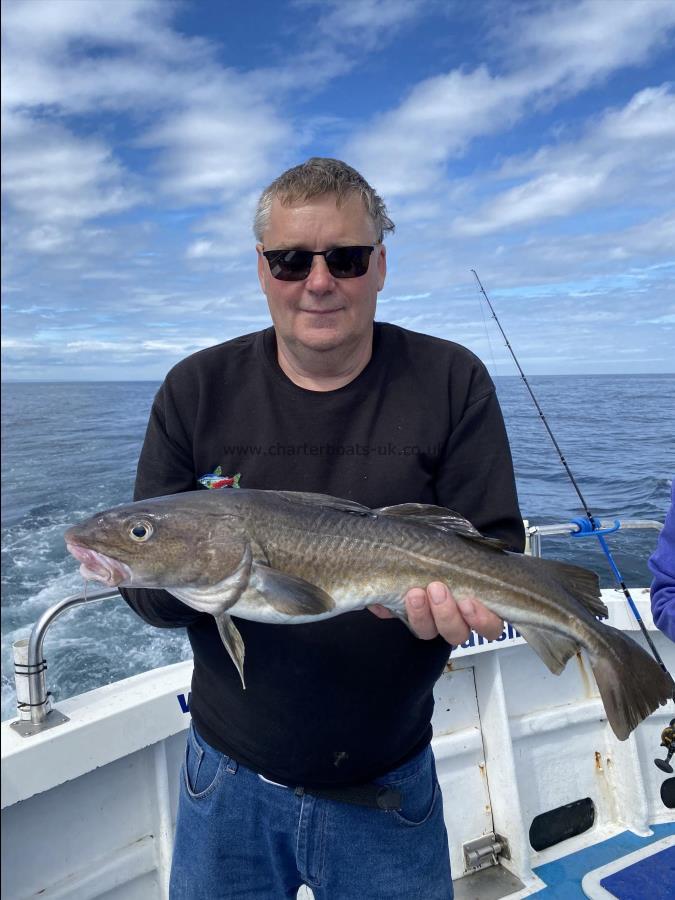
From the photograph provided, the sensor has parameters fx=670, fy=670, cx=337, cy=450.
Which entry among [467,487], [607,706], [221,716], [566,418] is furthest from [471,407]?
[566,418]

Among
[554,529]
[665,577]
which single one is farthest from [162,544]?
[554,529]

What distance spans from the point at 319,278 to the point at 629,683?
197 cm

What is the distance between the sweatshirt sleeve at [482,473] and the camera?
271cm

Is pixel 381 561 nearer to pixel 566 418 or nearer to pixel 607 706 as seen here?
pixel 607 706

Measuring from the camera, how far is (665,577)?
312cm

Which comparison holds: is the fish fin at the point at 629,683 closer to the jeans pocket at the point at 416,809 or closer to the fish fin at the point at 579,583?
the fish fin at the point at 579,583

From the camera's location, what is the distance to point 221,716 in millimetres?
2711

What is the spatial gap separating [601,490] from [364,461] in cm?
997

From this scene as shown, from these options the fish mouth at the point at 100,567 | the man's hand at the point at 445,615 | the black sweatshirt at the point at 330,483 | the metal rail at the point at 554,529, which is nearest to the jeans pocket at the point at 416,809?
the black sweatshirt at the point at 330,483

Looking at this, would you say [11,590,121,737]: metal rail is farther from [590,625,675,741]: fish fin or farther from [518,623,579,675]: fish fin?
[590,625,675,741]: fish fin

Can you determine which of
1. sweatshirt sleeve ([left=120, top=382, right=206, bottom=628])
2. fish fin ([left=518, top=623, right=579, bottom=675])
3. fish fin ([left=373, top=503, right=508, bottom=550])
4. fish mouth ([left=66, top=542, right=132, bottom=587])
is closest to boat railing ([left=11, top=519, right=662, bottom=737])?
sweatshirt sleeve ([left=120, top=382, right=206, bottom=628])

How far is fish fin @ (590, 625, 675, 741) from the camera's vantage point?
2576mm

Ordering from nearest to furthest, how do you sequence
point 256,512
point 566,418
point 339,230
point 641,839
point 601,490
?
point 256,512 → point 339,230 → point 641,839 → point 601,490 → point 566,418

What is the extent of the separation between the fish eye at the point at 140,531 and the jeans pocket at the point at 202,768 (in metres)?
0.97
